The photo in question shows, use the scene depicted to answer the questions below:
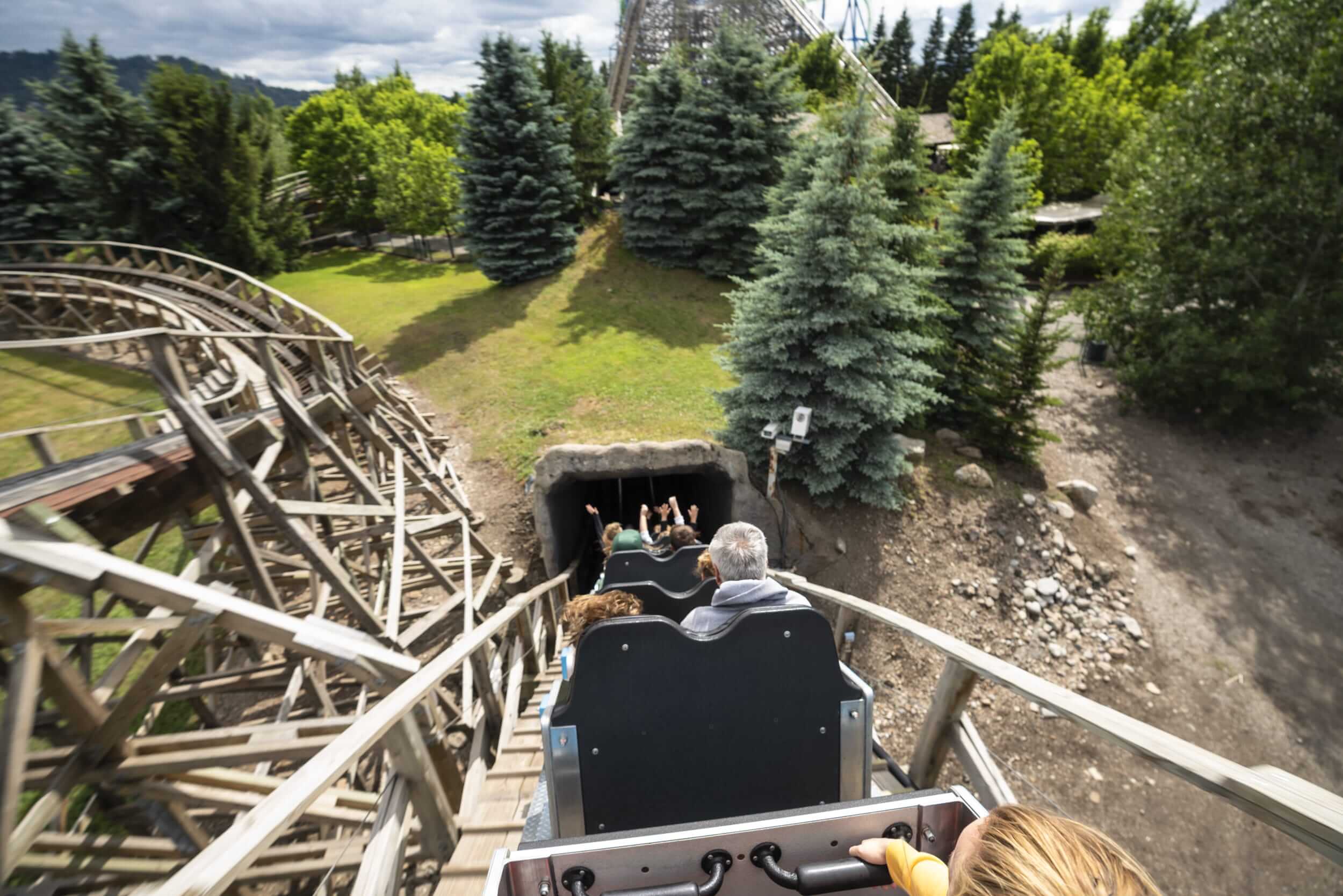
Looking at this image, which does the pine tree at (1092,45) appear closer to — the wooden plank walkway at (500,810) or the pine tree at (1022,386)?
the pine tree at (1022,386)

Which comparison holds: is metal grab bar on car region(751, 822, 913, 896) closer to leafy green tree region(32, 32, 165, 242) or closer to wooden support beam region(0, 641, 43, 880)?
wooden support beam region(0, 641, 43, 880)

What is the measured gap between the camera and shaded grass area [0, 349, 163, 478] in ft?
12.7

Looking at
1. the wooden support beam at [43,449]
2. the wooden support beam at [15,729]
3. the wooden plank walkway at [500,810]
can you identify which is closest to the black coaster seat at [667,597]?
the wooden plank walkway at [500,810]

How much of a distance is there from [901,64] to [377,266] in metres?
46.0

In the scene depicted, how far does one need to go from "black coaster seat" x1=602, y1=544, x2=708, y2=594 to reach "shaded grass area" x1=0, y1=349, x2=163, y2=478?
3.95 meters

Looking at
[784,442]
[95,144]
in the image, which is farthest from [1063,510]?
[95,144]

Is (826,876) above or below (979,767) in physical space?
above

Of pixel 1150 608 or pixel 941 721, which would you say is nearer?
pixel 941 721

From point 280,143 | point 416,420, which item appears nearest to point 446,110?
point 280,143

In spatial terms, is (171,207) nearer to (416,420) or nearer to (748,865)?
(416,420)

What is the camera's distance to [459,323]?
1659cm

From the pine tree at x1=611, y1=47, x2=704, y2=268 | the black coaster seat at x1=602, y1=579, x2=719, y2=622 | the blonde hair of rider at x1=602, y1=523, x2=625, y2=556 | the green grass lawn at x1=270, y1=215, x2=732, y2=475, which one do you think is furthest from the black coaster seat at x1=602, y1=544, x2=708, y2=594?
the pine tree at x1=611, y1=47, x2=704, y2=268

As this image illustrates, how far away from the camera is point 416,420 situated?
11.2 meters

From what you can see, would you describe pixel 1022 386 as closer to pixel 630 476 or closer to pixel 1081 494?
pixel 1081 494
